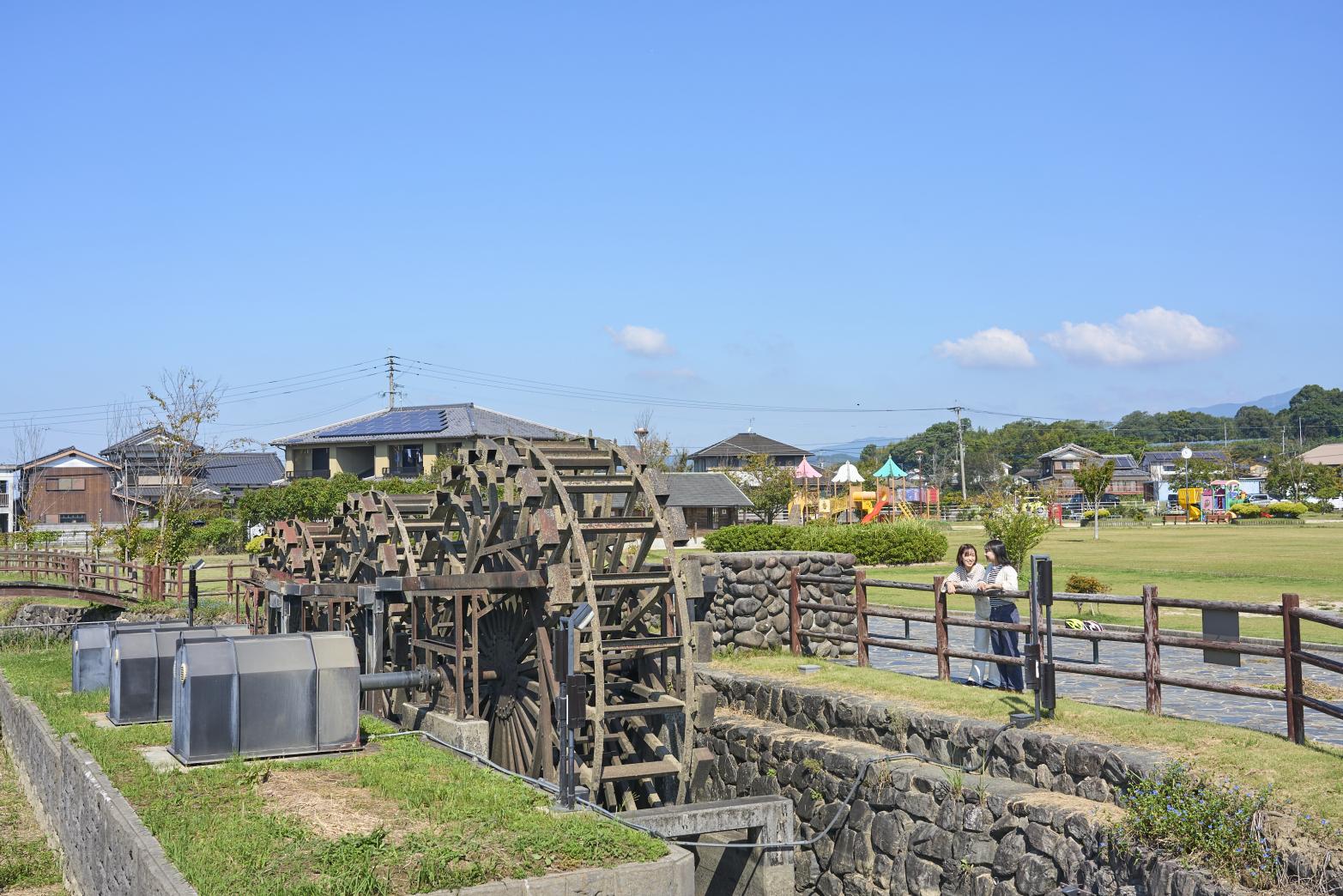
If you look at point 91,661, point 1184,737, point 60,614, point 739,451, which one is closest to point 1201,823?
point 1184,737

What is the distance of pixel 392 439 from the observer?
209 feet

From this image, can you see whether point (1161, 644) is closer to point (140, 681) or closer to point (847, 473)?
point (140, 681)

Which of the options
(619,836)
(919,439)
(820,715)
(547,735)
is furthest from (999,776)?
(919,439)

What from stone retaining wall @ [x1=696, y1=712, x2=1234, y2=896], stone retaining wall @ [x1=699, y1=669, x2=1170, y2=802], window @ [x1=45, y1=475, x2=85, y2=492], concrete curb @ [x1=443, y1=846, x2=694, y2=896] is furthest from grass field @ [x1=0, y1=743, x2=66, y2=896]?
window @ [x1=45, y1=475, x2=85, y2=492]

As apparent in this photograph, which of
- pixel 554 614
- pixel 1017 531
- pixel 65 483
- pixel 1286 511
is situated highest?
pixel 65 483

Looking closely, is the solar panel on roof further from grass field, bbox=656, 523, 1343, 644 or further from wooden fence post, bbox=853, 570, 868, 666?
wooden fence post, bbox=853, 570, 868, 666

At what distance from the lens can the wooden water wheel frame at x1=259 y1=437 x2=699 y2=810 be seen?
472 inches

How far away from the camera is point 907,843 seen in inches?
404

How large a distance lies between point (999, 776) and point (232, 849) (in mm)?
5867

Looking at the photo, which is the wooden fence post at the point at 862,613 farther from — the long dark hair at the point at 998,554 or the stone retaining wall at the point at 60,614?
the stone retaining wall at the point at 60,614

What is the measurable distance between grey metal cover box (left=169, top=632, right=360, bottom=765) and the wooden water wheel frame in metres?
2.22

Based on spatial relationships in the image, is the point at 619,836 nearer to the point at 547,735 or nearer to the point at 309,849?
the point at 309,849

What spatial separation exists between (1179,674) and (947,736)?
4.46 metres

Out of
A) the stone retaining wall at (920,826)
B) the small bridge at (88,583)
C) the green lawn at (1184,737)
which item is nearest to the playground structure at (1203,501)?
the small bridge at (88,583)
